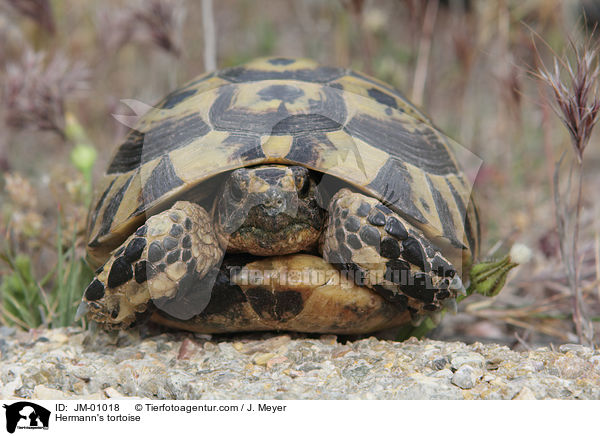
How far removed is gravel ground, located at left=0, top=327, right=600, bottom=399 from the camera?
1.43m

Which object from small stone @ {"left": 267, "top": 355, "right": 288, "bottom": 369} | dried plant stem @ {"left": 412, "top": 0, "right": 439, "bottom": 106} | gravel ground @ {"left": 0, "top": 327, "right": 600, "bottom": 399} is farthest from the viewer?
dried plant stem @ {"left": 412, "top": 0, "right": 439, "bottom": 106}

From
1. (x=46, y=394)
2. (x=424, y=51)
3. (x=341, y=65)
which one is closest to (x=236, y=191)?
(x=46, y=394)

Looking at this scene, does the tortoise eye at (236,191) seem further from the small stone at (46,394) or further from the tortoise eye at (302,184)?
the small stone at (46,394)

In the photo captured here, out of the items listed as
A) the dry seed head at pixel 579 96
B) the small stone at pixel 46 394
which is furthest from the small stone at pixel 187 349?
the dry seed head at pixel 579 96

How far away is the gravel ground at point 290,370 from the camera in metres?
1.43

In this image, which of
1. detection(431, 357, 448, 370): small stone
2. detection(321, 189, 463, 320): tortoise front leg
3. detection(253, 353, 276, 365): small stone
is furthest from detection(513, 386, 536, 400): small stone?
detection(253, 353, 276, 365): small stone

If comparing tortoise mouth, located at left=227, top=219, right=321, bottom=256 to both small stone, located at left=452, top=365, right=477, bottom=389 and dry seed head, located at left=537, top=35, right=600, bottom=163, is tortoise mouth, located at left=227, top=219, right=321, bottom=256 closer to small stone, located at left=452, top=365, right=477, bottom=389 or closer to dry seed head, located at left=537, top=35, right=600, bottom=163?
small stone, located at left=452, top=365, right=477, bottom=389

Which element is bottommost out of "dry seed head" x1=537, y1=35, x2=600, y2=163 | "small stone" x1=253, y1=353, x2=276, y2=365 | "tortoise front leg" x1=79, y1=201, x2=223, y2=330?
"small stone" x1=253, y1=353, x2=276, y2=365

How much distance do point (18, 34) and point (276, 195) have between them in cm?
322

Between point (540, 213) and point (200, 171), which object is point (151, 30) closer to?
point (200, 171)

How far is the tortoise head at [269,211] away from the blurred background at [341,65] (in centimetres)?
87
